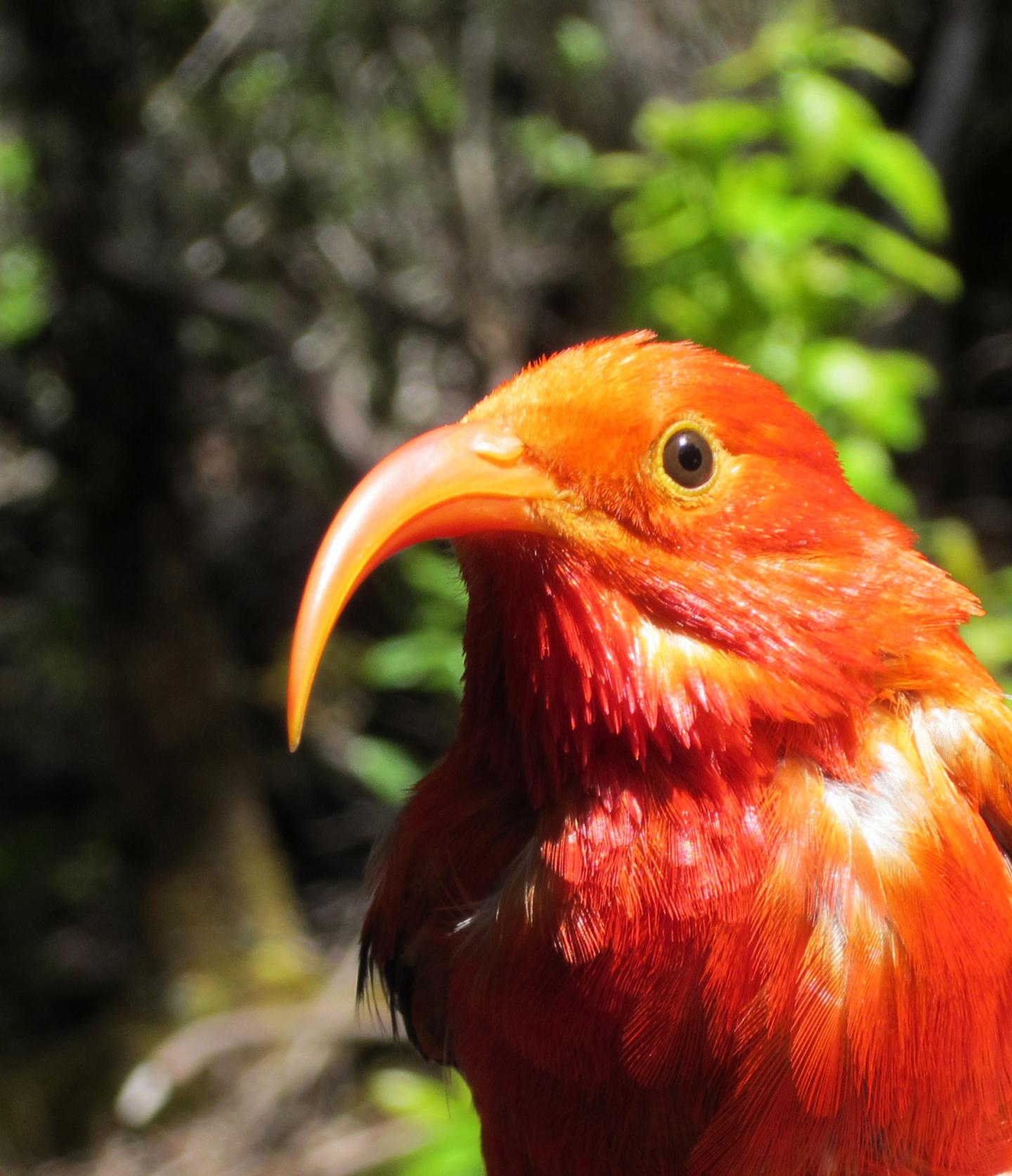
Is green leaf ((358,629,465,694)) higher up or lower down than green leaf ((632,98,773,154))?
lower down

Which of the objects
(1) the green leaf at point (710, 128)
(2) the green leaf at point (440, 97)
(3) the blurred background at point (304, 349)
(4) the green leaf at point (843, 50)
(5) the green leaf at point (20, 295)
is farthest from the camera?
(5) the green leaf at point (20, 295)

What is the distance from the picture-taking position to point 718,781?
1263 millimetres

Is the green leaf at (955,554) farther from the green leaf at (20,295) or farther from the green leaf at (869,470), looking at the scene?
the green leaf at (20,295)

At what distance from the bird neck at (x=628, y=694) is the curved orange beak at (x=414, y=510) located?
0.24 ft

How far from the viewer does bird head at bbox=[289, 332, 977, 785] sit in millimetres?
1236

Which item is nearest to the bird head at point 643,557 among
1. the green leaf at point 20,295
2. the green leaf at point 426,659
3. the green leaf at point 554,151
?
the green leaf at point 426,659

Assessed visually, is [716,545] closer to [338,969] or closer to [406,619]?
[406,619]

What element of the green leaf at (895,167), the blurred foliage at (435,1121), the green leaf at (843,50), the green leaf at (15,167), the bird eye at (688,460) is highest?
the green leaf at (15,167)

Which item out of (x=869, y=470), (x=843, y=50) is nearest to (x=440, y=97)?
(x=843, y=50)

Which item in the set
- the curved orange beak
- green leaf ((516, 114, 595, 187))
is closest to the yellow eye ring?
the curved orange beak

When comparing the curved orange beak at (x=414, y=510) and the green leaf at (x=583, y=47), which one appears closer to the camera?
the curved orange beak at (x=414, y=510)

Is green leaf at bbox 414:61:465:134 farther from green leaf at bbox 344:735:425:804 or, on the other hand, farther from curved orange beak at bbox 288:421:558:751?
curved orange beak at bbox 288:421:558:751

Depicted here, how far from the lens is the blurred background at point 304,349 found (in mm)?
2949

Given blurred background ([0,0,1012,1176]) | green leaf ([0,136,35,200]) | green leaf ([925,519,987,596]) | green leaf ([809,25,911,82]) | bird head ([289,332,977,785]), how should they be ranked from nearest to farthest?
bird head ([289,332,977,785]), green leaf ([809,25,911,82]), blurred background ([0,0,1012,1176]), green leaf ([925,519,987,596]), green leaf ([0,136,35,200])
